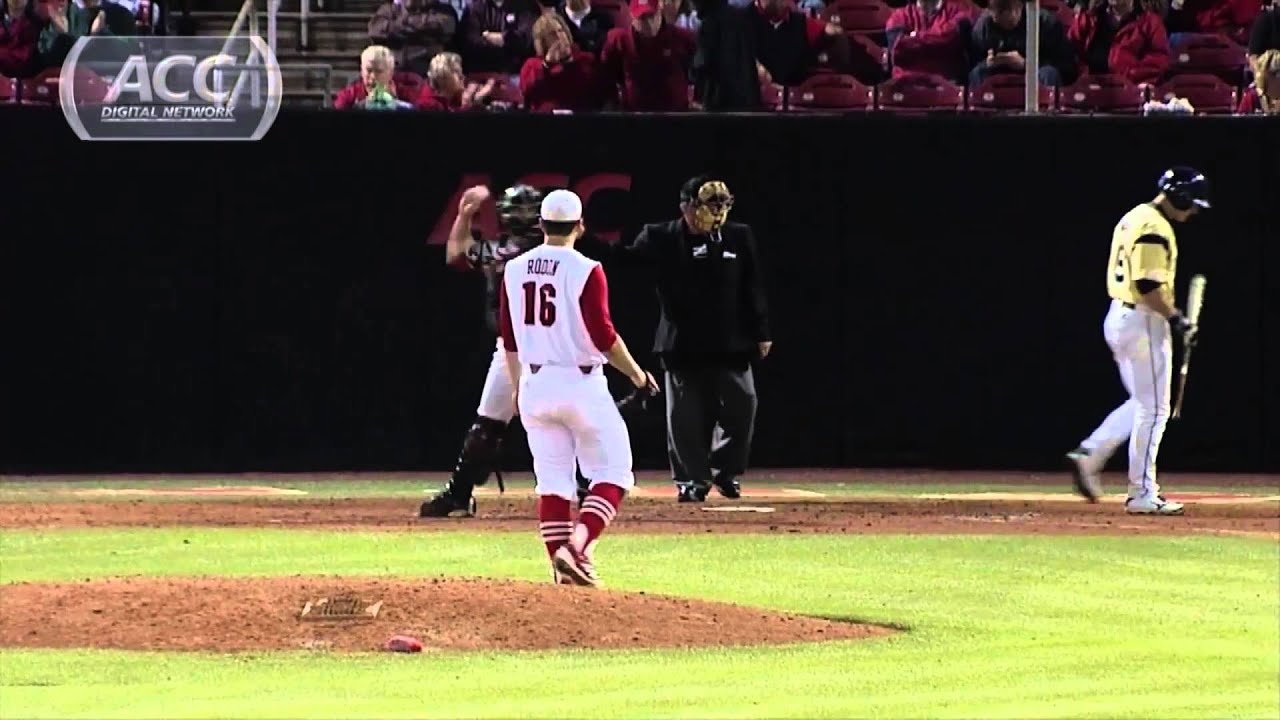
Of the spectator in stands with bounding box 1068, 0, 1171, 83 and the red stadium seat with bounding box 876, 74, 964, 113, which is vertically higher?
the spectator in stands with bounding box 1068, 0, 1171, 83

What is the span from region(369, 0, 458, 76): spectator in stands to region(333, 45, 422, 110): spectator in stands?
142mm

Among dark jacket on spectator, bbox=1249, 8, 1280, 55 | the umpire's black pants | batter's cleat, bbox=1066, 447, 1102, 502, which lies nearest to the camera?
batter's cleat, bbox=1066, 447, 1102, 502

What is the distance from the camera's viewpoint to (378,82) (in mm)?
20453

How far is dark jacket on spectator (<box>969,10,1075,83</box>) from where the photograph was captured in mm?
20594

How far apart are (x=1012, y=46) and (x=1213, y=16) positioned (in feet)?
6.50

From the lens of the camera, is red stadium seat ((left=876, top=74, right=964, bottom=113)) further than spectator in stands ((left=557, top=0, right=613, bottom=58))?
No

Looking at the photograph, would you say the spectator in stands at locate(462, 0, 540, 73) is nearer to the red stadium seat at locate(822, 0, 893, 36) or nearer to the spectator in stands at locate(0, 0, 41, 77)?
the red stadium seat at locate(822, 0, 893, 36)

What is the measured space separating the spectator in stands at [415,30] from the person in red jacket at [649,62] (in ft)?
4.43

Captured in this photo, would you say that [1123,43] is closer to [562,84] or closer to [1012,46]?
[1012,46]

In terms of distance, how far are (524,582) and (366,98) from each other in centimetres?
918

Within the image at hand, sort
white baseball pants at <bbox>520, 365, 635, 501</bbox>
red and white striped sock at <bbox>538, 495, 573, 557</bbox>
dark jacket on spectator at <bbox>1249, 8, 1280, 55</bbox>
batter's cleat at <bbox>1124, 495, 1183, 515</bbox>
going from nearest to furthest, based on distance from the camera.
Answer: white baseball pants at <bbox>520, 365, 635, 501</bbox> → red and white striped sock at <bbox>538, 495, 573, 557</bbox> → batter's cleat at <bbox>1124, 495, 1183, 515</bbox> → dark jacket on spectator at <bbox>1249, 8, 1280, 55</bbox>

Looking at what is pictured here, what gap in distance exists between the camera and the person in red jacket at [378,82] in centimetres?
2031

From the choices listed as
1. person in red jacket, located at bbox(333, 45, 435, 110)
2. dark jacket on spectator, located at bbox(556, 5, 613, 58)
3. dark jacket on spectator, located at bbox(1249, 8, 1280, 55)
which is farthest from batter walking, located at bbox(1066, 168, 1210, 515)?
person in red jacket, located at bbox(333, 45, 435, 110)

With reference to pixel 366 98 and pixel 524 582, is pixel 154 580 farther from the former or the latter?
pixel 366 98
